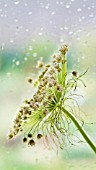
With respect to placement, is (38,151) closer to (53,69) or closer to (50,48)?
(50,48)

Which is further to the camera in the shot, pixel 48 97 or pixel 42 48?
pixel 42 48

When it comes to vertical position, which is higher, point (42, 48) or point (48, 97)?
point (42, 48)

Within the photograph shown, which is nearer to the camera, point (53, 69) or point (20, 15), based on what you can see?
point (53, 69)

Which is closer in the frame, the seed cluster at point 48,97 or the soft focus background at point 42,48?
the seed cluster at point 48,97

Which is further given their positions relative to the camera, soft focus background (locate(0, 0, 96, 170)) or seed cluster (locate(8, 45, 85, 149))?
soft focus background (locate(0, 0, 96, 170))

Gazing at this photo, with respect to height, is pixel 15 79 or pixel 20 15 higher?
pixel 20 15

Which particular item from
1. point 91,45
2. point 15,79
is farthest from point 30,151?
point 91,45

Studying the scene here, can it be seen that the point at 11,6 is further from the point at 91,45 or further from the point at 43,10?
the point at 91,45

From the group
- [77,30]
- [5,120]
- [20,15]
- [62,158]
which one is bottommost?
[62,158]
